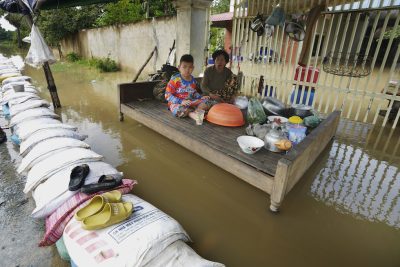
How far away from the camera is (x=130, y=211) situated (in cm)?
161

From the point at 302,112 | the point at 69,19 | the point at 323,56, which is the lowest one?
the point at 302,112

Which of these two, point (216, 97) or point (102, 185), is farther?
point (216, 97)

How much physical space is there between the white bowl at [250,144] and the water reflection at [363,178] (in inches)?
34.9

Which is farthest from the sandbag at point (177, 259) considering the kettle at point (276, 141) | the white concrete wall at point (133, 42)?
the white concrete wall at point (133, 42)

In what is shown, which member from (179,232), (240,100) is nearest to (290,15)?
(240,100)

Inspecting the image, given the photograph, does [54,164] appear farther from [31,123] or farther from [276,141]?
[276,141]

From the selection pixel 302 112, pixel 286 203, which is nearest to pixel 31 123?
pixel 286 203

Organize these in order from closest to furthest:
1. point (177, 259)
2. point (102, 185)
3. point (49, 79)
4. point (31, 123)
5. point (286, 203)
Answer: point (177, 259) → point (102, 185) → point (286, 203) → point (31, 123) → point (49, 79)

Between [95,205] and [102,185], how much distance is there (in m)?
0.28

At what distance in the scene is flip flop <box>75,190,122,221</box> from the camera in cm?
156

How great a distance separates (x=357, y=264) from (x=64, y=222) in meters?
2.35

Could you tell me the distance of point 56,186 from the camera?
6.30 ft

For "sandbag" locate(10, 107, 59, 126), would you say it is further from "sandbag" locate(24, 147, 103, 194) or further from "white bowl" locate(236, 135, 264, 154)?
"white bowl" locate(236, 135, 264, 154)

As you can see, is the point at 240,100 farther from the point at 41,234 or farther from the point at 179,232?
the point at 41,234
